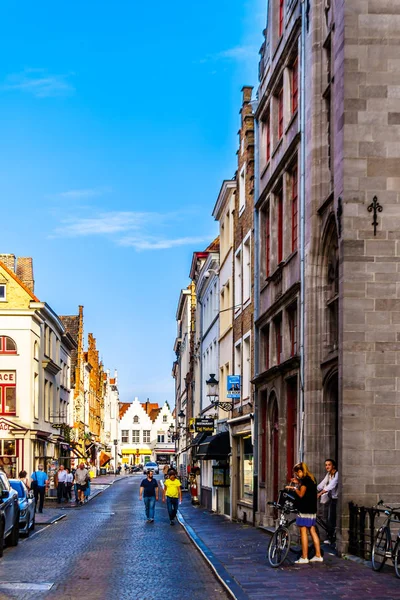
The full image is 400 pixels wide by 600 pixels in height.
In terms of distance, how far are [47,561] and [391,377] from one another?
22.9 feet

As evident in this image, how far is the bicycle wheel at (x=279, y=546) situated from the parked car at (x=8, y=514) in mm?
5449

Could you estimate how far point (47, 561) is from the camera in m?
18.8

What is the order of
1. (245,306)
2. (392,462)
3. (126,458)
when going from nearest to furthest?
(392,462) → (245,306) → (126,458)

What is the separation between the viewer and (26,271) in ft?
215

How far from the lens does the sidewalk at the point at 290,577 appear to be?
43.6 feet

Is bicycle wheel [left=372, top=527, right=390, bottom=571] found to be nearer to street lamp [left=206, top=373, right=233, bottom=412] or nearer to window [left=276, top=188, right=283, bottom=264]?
window [left=276, top=188, right=283, bottom=264]

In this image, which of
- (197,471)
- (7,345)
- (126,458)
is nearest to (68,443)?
(7,345)

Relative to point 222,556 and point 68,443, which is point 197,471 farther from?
point 222,556

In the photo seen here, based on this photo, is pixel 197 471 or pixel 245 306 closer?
pixel 245 306

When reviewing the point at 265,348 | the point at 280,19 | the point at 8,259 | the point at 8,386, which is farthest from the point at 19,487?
the point at 8,259

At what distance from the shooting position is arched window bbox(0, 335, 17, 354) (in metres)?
55.8

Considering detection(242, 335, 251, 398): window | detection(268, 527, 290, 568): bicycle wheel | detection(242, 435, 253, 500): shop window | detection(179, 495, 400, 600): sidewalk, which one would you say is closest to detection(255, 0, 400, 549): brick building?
detection(268, 527, 290, 568): bicycle wheel

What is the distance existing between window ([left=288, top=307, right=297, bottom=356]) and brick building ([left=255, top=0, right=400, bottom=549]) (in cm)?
3

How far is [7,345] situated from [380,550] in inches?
1637
